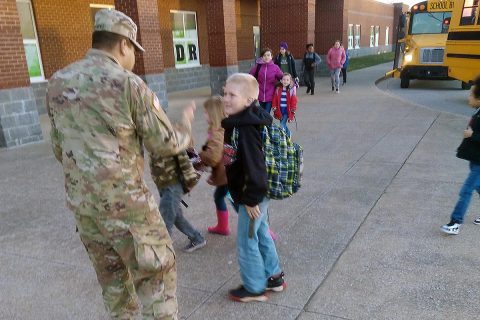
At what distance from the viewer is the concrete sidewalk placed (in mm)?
3107

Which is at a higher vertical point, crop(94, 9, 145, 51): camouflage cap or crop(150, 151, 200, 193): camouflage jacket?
crop(94, 9, 145, 51): camouflage cap

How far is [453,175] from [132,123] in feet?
16.5

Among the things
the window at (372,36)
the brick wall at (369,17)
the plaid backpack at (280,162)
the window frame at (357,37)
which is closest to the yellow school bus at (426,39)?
the plaid backpack at (280,162)

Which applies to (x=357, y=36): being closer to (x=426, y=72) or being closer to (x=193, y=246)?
(x=426, y=72)

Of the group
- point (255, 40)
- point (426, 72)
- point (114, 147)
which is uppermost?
point (255, 40)

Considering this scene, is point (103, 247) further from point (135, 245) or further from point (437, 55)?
point (437, 55)

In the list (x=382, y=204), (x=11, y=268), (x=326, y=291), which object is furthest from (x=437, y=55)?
(x=11, y=268)

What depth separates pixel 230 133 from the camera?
284 centimetres

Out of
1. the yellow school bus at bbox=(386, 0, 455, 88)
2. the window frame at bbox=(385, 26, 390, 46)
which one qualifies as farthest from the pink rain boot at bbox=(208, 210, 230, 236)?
the window frame at bbox=(385, 26, 390, 46)

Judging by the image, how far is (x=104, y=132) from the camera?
2029 mm

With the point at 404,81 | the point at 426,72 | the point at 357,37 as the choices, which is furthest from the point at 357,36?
the point at 426,72

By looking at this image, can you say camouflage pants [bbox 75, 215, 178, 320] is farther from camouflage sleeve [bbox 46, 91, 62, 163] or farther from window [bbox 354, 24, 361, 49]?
window [bbox 354, 24, 361, 49]

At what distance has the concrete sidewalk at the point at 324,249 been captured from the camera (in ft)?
10.2

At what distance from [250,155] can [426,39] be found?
→ 1521 cm
